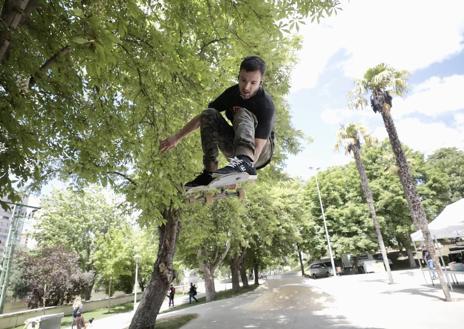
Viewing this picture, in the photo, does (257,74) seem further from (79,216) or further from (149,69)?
(79,216)

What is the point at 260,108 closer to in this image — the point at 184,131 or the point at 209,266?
the point at 184,131

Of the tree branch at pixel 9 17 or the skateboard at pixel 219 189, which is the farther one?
the tree branch at pixel 9 17

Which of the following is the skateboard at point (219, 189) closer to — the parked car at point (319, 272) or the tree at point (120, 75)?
the tree at point (120, 75)

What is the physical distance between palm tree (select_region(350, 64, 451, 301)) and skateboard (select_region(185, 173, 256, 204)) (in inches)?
506

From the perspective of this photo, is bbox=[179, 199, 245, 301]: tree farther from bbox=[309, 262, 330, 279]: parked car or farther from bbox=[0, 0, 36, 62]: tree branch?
bbox=[309, 262, 330, 279]: parked car

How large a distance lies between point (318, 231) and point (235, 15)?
120 feet

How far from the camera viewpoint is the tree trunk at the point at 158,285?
10.4 meters

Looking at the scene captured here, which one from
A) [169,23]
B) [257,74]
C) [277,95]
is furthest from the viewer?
[277,95]

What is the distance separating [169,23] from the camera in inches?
251

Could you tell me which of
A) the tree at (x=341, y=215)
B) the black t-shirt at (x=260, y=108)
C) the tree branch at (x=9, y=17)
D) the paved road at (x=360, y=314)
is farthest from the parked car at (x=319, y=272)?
the tree branch at (x=9, y=17)

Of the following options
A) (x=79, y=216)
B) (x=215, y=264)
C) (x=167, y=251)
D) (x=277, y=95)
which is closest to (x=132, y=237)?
(x=79, y=216)

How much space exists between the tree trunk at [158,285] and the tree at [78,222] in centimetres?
2804

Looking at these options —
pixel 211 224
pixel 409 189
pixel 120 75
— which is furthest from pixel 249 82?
pixel 409 189

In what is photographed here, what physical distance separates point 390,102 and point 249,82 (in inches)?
639
